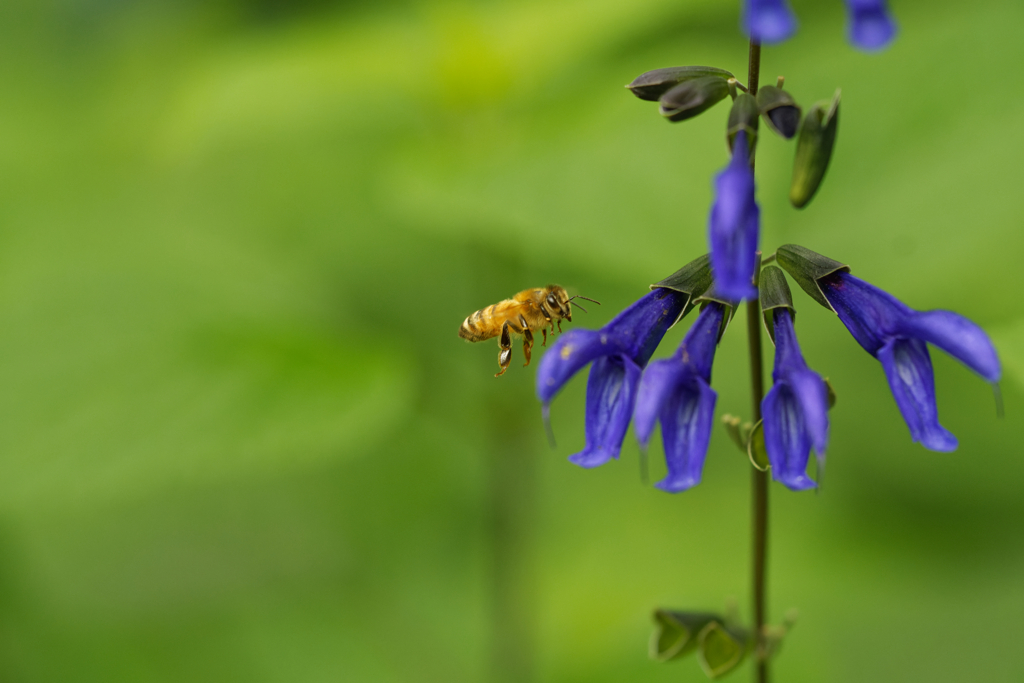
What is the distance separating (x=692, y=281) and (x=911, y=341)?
0.85 ft

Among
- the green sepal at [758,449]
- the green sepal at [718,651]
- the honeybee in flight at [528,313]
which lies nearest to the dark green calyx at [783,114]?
the green sepal at [758,449]

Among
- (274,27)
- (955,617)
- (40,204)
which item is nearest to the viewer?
(955,617)

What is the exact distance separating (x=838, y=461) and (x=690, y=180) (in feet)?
4.19

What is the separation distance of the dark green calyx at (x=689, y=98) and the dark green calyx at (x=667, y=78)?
0.02m

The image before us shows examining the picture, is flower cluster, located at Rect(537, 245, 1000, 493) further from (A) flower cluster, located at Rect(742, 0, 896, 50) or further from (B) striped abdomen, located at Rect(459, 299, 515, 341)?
(B) striped abdomen, located at Rect(459, 299, 515, 341)

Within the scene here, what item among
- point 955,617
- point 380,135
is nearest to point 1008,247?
point 955,617

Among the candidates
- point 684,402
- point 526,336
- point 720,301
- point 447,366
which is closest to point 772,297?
point 720,301

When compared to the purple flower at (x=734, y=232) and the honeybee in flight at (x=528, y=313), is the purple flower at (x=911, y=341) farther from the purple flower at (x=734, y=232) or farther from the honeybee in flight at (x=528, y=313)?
the honeybee in flight at (x=528, y=313)

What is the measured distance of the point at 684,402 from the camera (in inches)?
43.0

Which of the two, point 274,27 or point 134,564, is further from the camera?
point 274,27

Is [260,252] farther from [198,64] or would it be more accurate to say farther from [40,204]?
[198,64]

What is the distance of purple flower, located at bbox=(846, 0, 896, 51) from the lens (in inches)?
35.9

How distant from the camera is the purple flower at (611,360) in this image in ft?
3.62

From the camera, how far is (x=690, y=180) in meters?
2.09
